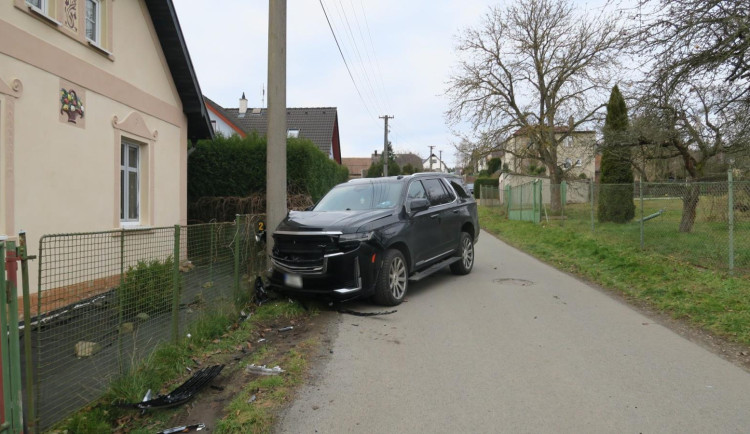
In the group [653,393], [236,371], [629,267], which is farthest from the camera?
[629,267]

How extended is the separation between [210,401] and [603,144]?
13.9 m

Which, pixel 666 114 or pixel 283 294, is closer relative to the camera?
pixel 283 294

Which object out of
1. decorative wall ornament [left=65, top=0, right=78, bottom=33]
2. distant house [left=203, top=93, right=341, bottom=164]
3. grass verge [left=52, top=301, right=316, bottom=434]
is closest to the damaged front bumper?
grass verge [left=52, top=301, right=316, bottom=434]

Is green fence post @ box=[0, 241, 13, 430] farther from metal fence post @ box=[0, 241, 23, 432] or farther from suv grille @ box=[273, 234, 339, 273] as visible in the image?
suv grille @ box=[273, 234, 339, 273]

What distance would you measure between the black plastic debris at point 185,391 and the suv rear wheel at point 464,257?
5811mm

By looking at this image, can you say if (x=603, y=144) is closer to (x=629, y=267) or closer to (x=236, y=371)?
(x=629, y=267)

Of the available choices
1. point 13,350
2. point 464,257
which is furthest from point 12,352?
point 464,257

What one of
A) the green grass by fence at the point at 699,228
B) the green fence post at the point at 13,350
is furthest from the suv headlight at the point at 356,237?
the green grass by fence at the point at 699,228

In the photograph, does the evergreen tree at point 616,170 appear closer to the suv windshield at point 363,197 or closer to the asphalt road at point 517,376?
the suv windshield at point 363,197

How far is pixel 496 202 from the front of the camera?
136 ft

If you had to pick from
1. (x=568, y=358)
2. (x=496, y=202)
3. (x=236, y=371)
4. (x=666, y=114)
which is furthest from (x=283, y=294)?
(x=496, y=202)

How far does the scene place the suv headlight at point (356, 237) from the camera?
253 inches

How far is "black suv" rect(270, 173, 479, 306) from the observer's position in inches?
253

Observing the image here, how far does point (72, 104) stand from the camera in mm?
7527
